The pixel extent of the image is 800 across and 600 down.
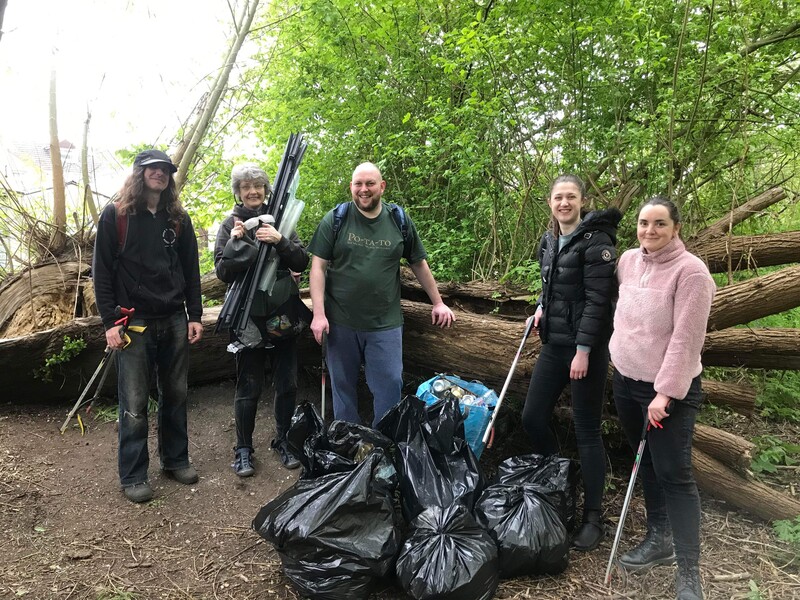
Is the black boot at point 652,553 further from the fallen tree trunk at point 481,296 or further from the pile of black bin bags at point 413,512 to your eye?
the fallen tree trunk at point 481,296

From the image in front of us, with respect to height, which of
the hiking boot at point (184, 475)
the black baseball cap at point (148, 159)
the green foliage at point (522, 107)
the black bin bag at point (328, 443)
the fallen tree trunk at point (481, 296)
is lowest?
the hiking boot at point (184, 475)

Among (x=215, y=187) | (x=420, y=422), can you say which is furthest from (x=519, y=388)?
(x=215, y=187)

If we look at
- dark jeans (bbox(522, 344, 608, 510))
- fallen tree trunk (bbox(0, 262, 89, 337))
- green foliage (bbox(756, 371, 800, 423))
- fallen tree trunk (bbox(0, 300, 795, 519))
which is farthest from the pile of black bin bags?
fallen tree trunk (bbox(0, 262, 89, 337))

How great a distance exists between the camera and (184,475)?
11.0 ft

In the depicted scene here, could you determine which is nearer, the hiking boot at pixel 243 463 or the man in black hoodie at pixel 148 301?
Result: the man in black hoodie at pixel 148 301

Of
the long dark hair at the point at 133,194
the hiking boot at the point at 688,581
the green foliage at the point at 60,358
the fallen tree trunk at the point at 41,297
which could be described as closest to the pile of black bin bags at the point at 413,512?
the hiking boot at the point at 688,581

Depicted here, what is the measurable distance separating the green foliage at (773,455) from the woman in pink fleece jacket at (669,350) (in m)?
1.55

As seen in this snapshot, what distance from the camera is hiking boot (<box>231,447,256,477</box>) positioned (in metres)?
3.42

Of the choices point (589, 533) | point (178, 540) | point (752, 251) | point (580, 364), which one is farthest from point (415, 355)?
point (752, 251)

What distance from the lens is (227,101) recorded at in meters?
7.18

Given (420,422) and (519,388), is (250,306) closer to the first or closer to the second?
(420,422)

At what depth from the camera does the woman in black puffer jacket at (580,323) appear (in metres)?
2.62

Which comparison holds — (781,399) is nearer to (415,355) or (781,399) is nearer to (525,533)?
(415,355)

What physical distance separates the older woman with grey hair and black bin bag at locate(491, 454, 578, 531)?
1426 mm
